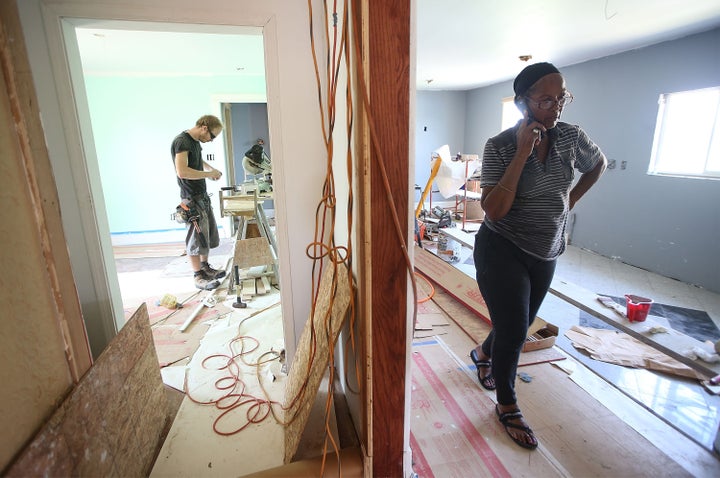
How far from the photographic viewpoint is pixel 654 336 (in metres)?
2.09

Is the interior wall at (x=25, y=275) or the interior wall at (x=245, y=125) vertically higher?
the interior wall at (x=245, y=125)

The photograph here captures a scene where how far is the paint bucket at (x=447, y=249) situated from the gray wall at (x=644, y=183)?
2025 mm

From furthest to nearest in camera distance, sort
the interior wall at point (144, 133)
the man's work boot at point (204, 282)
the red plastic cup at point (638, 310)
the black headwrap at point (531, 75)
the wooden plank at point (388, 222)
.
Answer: the interior wall at point (144, 133) → the man's work boot at point (204, 282) → the red plastic cup at point (638, 310) → the black headwrap at point (531, 75) → the wooden plank at point (388, 222)

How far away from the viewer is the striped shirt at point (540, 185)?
4.59ft

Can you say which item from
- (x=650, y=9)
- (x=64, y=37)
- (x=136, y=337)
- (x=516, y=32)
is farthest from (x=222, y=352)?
(x=650, y=9)

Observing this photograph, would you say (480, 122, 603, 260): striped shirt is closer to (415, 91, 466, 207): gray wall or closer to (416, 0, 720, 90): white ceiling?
(416, 0, 720, 90): white ceiling

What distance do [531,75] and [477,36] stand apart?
2607 mm

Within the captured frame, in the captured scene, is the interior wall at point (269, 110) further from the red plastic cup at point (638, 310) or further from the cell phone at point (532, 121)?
the red plastic cup at point (638, 310)

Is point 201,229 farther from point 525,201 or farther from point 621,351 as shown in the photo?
point 621,351

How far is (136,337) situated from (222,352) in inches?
34.4

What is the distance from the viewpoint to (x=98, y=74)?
4648mm

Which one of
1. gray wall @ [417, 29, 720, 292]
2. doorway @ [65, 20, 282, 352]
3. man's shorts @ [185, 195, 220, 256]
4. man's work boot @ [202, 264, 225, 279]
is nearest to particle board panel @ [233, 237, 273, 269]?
man's shorts @ [185, 195, 220, 256]

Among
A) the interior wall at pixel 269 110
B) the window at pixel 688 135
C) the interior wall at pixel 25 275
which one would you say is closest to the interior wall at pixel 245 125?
the interior wall at pixel 269 110

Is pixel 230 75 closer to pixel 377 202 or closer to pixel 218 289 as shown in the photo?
pixel 218 289
